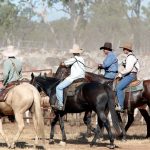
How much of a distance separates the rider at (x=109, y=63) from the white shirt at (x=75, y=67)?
1.05m

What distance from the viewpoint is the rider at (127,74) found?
1344cm

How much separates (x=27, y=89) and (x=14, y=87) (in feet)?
1.21

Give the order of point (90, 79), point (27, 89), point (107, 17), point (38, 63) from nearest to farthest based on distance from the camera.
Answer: point (27, 89) → point (90, 79) → point (38, 63) → point (107, 17)

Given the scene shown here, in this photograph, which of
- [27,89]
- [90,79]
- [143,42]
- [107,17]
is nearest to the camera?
[27,89]

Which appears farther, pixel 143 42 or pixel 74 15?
pixel 143 42

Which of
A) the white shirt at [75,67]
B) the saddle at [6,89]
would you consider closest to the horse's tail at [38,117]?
the saddle at [6,89]

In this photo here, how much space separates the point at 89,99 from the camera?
39.1 feet

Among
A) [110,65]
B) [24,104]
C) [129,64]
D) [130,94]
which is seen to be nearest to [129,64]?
→ [129,64]

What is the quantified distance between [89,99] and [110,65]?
1.95m

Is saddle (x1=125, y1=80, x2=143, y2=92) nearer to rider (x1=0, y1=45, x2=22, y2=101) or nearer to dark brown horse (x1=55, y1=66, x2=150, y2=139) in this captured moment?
dark brown horse (x1=55, y1=66, x2=150, y2=139)

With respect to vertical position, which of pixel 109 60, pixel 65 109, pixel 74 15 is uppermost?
pixel 74 15

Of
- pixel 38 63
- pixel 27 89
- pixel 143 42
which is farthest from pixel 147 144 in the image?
pixel 143 42

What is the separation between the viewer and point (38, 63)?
53.4 meters

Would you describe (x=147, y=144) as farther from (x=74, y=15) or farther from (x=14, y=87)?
(x=74, y=15)
